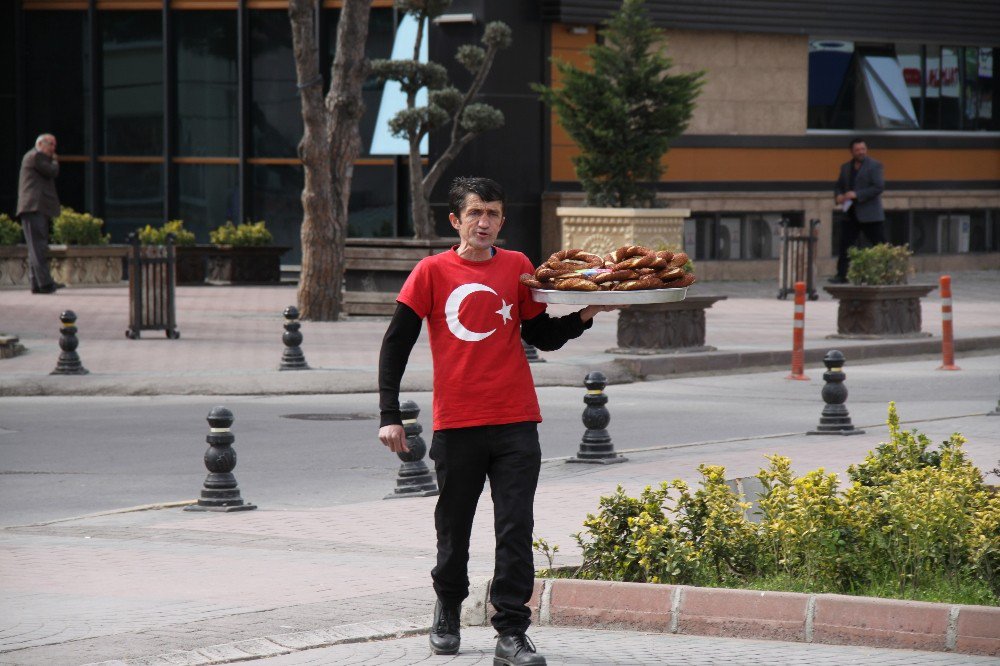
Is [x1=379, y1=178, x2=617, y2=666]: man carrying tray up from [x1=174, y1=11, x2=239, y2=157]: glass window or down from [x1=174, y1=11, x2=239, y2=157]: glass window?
down

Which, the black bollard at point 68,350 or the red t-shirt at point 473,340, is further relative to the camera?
the black bollard at point 68,350

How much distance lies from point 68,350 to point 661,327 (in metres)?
6.17

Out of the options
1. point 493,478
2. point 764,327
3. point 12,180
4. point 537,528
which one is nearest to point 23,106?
point 12,180

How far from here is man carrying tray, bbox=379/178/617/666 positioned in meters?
6.50

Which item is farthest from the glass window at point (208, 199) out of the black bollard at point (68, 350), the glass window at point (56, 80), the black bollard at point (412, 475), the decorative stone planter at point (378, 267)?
the black bollard at point (412, 475)

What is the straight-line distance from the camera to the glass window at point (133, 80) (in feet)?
109

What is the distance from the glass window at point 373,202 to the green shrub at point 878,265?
1259cm

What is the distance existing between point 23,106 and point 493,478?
28.8m

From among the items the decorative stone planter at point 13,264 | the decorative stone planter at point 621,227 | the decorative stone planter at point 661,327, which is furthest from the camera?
the decorative stone planter at point 13,264

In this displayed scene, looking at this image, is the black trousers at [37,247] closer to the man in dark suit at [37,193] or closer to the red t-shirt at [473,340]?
the man in dark suit at [37,193]

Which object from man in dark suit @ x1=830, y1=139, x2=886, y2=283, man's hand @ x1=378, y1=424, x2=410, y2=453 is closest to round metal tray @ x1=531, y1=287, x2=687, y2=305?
man's hand @ x1=378, y1=424, x2=410, y2=453

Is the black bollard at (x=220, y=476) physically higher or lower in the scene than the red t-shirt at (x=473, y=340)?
lower

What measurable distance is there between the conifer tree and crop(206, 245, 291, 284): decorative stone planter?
731 cm

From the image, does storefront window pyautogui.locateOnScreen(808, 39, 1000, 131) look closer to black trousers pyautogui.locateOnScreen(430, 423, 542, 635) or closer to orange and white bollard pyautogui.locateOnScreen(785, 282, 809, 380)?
orange and white bollard pyautogui.locateOnScreen(785, 282, 809, 380)
